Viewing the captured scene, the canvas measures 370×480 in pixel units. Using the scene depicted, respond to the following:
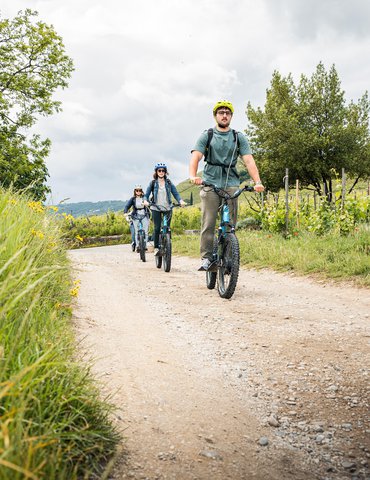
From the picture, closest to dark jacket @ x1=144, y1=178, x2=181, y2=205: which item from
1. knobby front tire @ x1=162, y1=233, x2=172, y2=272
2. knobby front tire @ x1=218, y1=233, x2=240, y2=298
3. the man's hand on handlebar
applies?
knobby front tire @ x1=162, y1=233, x2=172, y2=272

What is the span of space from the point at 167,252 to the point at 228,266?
367 centimetres

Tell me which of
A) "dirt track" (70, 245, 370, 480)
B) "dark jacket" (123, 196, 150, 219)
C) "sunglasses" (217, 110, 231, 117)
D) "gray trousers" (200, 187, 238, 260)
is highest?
"sunglasses" (217, 110, 231, 117)

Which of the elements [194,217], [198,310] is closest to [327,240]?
[198,310]

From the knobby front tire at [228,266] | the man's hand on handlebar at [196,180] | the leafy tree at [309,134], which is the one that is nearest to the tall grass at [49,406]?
the knobby front tire at [228,266]

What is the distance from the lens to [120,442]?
217 cm

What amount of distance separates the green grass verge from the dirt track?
143 centimetres

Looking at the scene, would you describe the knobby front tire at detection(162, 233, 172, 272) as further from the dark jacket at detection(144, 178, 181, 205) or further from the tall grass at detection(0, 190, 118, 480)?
the tall grass at detection(0, 190, 118, 480)

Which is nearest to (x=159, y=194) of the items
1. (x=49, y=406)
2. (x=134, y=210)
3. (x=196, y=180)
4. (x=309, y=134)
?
(x=134, y=210)

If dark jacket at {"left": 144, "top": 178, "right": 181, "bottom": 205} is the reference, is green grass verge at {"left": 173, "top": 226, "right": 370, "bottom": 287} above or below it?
below

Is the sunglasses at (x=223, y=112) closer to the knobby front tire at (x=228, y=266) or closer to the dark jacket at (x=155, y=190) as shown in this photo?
the knobby front tire at (x=228, y=266)

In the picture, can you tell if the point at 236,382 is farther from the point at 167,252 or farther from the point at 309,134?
the point at 309,134

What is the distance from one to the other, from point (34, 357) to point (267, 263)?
25.7 ft

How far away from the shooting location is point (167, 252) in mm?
9867

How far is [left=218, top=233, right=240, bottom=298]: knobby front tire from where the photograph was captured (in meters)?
6.09
